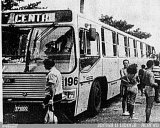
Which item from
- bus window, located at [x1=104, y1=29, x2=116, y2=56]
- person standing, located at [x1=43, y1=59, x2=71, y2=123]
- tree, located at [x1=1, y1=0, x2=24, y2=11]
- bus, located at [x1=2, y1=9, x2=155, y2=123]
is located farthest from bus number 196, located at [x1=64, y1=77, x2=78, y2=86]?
tree, located at [x1=1, y1=0, x2=24, y2=11]

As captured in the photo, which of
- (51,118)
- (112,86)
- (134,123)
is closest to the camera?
(51,118)

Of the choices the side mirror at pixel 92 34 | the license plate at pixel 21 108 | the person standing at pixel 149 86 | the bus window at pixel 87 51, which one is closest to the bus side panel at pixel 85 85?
the bus window at pixel 87 51

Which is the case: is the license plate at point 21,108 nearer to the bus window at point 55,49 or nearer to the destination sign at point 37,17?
the bus window at point 55,49

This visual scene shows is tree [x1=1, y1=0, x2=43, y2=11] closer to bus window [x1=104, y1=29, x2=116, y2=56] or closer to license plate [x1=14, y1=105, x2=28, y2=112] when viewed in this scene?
bus window [x1=104, y1=29, x2=116, y2=56]

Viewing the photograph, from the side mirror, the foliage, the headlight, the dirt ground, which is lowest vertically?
the dirt ground

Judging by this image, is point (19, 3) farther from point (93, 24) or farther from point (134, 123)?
point (134, 123)

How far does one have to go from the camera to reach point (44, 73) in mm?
5176

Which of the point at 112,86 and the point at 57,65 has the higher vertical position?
the point at 57,65

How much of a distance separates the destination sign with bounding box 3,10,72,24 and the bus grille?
0.86 metres

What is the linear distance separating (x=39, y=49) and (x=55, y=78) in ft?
2.26

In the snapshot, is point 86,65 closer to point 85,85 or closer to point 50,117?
point 85,85

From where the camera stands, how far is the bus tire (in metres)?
5.84

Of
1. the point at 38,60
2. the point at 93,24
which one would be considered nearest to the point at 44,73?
the point at 38,60

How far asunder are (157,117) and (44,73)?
Result: 1914 mm
